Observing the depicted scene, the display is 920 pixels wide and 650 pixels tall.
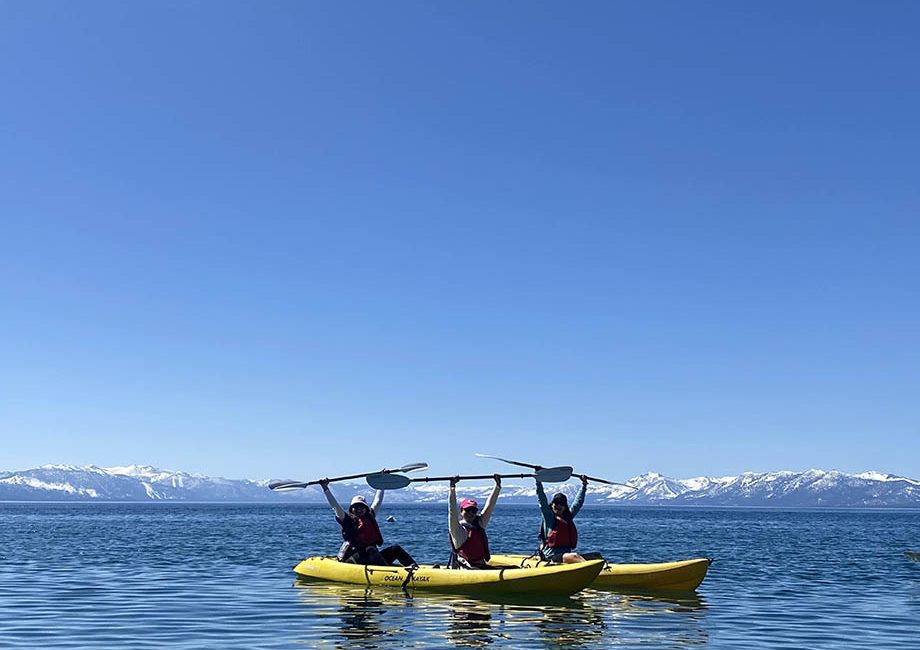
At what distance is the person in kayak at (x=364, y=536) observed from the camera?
26.4m

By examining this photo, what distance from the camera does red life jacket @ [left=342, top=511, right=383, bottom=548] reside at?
87.2ft

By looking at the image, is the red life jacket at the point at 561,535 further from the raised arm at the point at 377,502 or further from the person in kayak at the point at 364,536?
the raised arm at the point at 377,502

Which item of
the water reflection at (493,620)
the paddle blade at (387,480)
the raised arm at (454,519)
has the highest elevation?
the paddle blade at (387,480)

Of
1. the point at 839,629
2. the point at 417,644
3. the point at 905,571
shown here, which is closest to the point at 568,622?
the point at 417,644

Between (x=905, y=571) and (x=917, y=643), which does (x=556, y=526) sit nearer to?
(x=917, y=643)

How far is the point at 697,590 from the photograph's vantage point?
26.3 metres

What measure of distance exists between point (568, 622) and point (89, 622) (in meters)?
10.6

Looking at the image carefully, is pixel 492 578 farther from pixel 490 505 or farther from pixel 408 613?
pixel 408 613

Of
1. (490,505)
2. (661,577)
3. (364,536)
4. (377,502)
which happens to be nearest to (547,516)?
(490,505)

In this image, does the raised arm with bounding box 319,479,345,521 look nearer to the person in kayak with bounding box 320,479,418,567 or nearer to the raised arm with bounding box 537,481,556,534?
the person in kayak with bounding box 320,479,418,567

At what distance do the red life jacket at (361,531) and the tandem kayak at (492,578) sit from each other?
102 centimetres

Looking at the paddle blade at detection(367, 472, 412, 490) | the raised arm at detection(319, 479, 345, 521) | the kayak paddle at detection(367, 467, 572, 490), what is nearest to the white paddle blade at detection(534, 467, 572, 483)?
the kayak paddle at detection(367, 467, 572, 490)

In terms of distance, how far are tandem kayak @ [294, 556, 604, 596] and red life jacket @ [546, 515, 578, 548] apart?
0.77 meters

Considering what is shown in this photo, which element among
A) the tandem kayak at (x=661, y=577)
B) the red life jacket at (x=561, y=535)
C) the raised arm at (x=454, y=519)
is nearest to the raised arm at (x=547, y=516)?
the red life jacket at (x=561, y=535)
